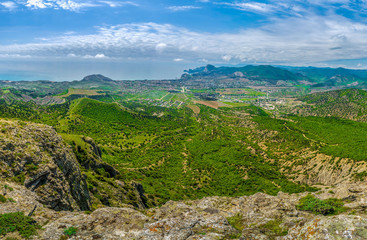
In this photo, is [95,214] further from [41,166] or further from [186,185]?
[186,185]

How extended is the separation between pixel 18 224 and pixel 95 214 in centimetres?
666

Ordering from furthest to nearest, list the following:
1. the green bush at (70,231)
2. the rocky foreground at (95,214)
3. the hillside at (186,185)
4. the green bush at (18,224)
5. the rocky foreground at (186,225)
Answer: the hillside at (186,185), the green bush at (70,231), the rocky foreground at (95,214), the green bush at (18,224), the rocky foreground at (186,225)

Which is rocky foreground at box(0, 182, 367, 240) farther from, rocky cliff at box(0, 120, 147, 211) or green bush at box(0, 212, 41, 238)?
rocky cliff at box(0, 120, 147, 211)

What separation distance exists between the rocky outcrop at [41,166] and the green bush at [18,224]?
6413 mm

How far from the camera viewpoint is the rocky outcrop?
21047 mm

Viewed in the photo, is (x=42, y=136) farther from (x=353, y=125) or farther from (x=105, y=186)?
(x=353, y=125)

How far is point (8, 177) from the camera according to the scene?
1973 centimetres

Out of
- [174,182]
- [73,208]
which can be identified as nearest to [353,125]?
[174,182]

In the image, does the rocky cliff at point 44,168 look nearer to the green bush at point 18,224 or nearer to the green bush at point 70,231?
the green bush at point 18,224

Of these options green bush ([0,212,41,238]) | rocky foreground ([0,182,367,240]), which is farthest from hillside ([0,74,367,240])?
green bush ([0,212,41,238])

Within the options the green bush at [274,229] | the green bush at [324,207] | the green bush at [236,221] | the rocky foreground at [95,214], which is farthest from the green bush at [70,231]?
the green bush at [324,207]

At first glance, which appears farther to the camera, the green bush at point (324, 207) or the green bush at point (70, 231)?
the green bush at point (324, 207)

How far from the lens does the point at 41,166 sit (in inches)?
910

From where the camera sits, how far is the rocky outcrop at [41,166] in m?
21.0
